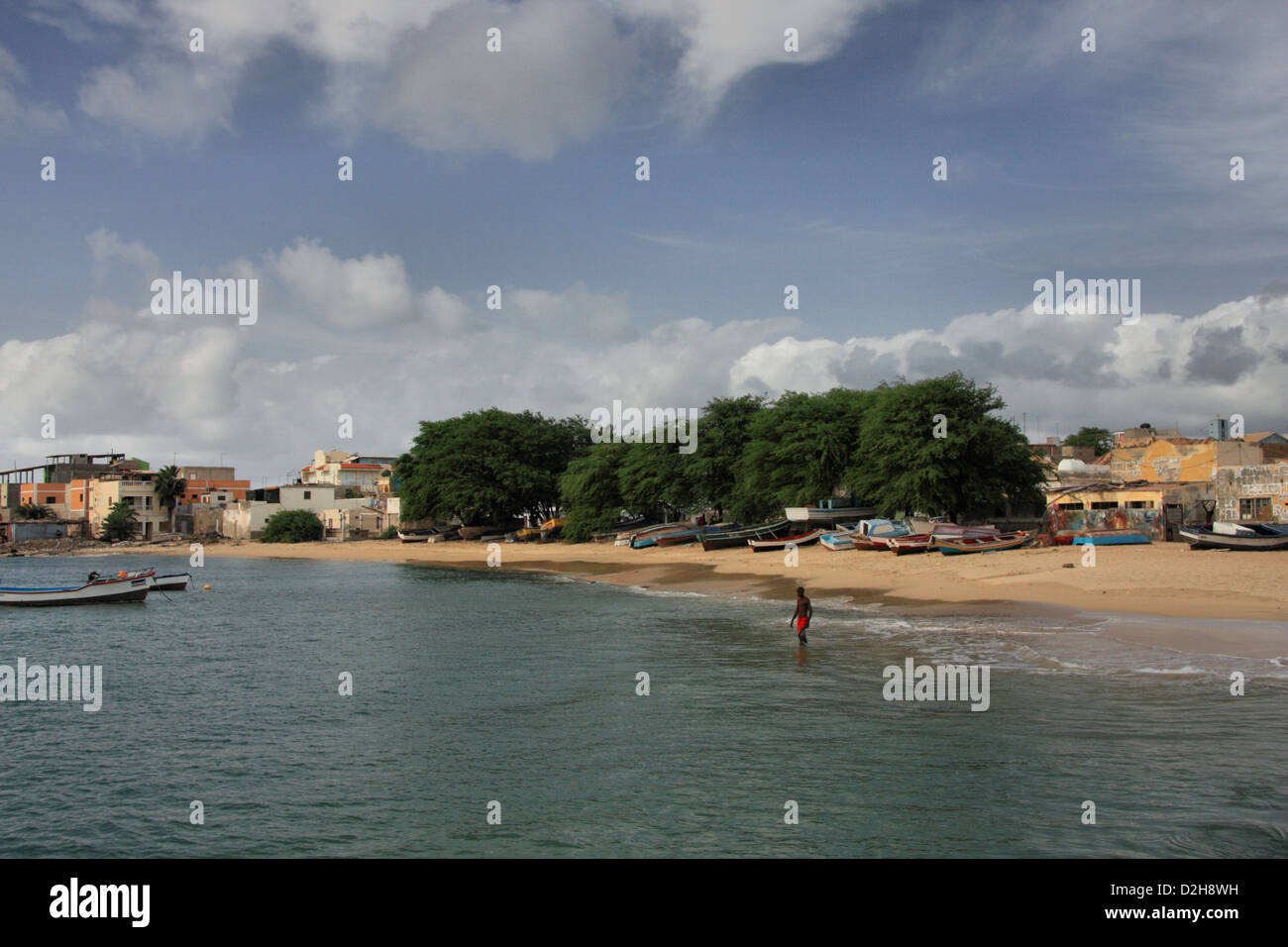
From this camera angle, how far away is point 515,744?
1470 cm

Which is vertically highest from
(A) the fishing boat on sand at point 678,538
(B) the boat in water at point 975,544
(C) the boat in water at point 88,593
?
(B) the boat in water at point 975,544

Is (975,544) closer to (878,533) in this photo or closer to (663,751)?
(878,533)

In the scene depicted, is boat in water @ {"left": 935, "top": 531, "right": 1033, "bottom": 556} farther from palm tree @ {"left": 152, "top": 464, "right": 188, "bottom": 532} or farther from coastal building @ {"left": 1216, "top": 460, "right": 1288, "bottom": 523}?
palm tree @ {"left": 152, "top": 464, "right": 188, "bottom": 532}

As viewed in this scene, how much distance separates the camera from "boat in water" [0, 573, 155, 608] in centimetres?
3869

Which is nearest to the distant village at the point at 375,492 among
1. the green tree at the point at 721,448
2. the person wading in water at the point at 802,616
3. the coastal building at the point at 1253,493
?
the coastal building at the point at 1253,493

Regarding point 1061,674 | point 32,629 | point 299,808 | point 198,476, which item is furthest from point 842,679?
point 198,476

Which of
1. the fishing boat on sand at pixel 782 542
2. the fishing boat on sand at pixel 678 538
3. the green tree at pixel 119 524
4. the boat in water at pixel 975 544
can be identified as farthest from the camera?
the green tree at pixel 119 524

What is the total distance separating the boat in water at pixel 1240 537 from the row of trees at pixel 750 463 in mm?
13162

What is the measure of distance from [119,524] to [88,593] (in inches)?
2940

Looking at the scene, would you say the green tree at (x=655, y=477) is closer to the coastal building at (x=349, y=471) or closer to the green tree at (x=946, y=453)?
the green tree at (x=946, y=453)

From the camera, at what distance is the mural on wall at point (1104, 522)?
44.6 metres

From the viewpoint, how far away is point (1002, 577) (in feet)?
115

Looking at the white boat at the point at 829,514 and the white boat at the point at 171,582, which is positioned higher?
the white boat at the point at 829,514

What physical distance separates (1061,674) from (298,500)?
100 m
